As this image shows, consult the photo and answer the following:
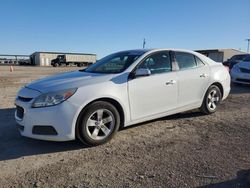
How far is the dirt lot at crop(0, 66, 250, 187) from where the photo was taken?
3.59 m

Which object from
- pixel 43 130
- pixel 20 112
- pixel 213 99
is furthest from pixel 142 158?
pixel 213 99

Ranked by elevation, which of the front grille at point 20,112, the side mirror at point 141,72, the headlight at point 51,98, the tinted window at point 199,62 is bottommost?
the front grille at point 20,112

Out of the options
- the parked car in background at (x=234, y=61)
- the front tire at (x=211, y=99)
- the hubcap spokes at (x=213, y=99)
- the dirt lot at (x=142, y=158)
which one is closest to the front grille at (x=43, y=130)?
the dirt lot at (x=142, y=158)

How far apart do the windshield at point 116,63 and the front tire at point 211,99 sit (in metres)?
1.95

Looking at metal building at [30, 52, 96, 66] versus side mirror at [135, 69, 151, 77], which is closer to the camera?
side mirror at [135, 69, 151, 77]

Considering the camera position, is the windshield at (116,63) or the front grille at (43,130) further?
the windshield at (116,63)

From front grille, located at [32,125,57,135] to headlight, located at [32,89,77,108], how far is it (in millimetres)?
326

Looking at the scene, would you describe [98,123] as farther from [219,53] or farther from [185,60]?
[219,53]

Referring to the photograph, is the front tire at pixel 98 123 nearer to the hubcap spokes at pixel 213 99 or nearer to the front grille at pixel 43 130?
the front grille at pixel 43 130

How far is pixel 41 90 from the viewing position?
4652 mm

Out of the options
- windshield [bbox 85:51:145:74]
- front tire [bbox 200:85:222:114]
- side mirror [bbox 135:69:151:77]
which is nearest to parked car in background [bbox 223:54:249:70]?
front tire [bbox 200:85:222:114]

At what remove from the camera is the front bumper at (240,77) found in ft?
38.6

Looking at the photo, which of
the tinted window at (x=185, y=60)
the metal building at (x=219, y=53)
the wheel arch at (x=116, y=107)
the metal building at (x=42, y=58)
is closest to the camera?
the wheel arch at (x=116, y=107)

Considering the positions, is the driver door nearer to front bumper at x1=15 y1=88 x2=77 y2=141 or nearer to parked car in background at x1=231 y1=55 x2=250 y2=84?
front bumper at x1=15 y1=88 x2=77 y2=141
